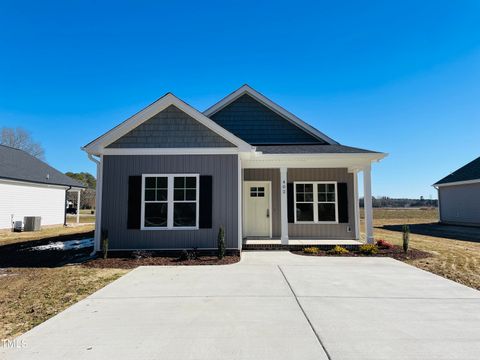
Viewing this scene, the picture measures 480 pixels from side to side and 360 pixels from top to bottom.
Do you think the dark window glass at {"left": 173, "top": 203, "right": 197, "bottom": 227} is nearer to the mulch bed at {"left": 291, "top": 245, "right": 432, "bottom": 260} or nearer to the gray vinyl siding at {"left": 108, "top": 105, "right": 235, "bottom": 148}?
the gray vinyl siding at {"left": 108, "top": 105, "right": 235, "bottom": 148}

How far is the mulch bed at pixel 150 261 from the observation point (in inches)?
313

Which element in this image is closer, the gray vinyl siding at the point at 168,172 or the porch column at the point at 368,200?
the gray vinyl siding at the point at 168,172

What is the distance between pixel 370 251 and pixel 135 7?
11.4m

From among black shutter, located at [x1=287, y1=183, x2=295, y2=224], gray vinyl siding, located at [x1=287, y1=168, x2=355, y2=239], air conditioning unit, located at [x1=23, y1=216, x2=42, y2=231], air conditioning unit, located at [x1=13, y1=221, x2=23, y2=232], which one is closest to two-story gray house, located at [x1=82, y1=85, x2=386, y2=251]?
gray vinyl siding, located at [x1=287, y1=168, x2=355, y2=239]

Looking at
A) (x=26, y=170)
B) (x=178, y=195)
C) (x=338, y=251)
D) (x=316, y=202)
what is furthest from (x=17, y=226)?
(x=338, y=251)

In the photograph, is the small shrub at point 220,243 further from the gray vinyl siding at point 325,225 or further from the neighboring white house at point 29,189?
the neighboring white house at point 29,189

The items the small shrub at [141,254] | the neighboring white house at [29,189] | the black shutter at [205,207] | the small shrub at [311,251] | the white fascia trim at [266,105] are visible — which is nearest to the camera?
the small shrub at [141,254]

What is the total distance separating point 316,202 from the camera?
11.8 meters

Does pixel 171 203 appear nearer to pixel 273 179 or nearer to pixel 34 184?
pixel 273 179

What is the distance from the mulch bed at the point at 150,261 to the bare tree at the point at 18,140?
137 feet

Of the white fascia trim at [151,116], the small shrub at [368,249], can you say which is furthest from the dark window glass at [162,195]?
the small shrub at [368,249]

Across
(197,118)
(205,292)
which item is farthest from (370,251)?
(197,118)

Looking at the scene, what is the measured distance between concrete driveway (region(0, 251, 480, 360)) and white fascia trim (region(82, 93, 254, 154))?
4306 mm

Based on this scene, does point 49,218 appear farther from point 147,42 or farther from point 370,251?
point 370,251
